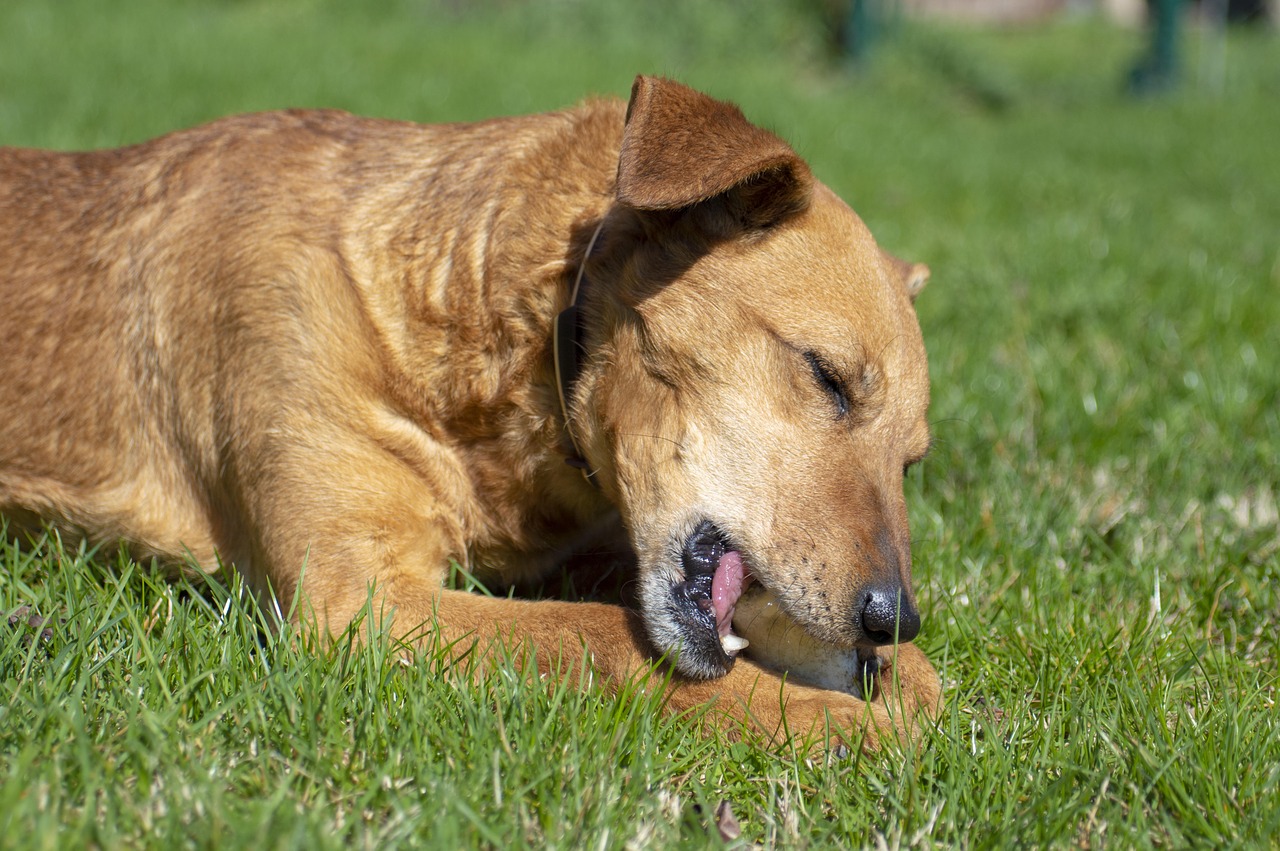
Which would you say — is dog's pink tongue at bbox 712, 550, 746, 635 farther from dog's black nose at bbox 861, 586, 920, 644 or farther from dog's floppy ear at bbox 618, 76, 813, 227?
dog's floppy ear at bbox 618, 76, 813, 227

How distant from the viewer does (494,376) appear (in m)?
3.30

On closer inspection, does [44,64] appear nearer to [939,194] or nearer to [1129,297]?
[939,194]

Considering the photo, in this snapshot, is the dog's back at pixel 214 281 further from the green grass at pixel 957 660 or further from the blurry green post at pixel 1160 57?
the blurry green post at pixel 1160 57

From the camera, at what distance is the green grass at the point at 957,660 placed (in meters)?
2.28

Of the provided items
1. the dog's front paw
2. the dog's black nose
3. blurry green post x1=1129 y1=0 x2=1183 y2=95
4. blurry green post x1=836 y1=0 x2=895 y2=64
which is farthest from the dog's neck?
blurry green post x1=1129 y1=0 x2=1183 y2=95

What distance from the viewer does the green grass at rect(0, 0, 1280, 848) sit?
2.28 m

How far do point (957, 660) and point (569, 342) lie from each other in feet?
4.65

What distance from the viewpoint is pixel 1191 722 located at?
112 inches

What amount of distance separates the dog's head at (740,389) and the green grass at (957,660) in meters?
0.42

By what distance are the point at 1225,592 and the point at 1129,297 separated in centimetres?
329

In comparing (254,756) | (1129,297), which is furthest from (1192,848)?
(1129,297)

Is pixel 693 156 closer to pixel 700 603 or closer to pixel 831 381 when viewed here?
pixel 831 381

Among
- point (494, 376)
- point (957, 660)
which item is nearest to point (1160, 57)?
point (957, 660)

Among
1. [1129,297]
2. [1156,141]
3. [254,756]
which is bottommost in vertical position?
[1156,141]
